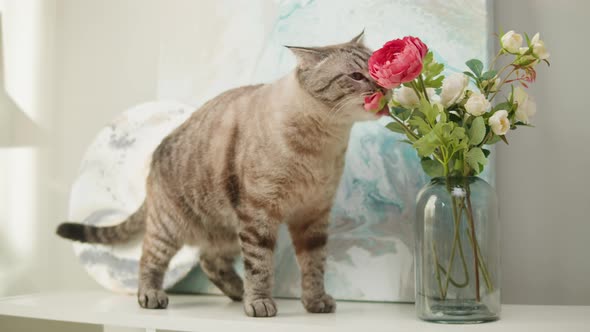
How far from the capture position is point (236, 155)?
1.29m

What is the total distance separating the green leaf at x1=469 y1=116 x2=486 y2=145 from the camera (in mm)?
1044

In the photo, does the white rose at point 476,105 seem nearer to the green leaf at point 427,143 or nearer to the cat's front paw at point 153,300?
the green leaf at point 427,143

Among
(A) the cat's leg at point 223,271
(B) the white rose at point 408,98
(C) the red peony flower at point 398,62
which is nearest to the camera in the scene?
(C) the red peony flower at point 398,62

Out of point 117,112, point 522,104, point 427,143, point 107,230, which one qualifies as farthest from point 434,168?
point 117,112

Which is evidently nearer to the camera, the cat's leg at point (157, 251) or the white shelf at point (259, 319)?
the white shelf at point (259, 319)

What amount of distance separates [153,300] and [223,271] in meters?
0.21

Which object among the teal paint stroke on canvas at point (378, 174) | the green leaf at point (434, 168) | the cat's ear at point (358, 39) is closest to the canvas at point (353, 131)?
the teal paint stroke on canvas at point (378, 174)

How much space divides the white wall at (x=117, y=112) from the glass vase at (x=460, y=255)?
237mm

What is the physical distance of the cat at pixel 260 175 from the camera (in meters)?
1.19

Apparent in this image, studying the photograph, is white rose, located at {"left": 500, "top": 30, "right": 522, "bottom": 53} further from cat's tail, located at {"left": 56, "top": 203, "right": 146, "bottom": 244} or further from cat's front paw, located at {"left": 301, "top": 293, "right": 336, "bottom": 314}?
cat's tail, located at {"left": 56, "top": 203, "right": 146, "bottom": 244}

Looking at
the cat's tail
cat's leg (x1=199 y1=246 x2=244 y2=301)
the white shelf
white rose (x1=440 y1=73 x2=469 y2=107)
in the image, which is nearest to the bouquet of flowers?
white rose (x1=440 y1=73 x2=469 y2=107)

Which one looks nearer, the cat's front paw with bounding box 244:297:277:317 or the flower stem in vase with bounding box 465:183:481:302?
the flower stem in vase with bounding box 465:183:481:302

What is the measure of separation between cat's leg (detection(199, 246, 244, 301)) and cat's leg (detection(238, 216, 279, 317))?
9.9 inches

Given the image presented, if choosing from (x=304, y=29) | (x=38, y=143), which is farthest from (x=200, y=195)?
(x=38, y=143)
